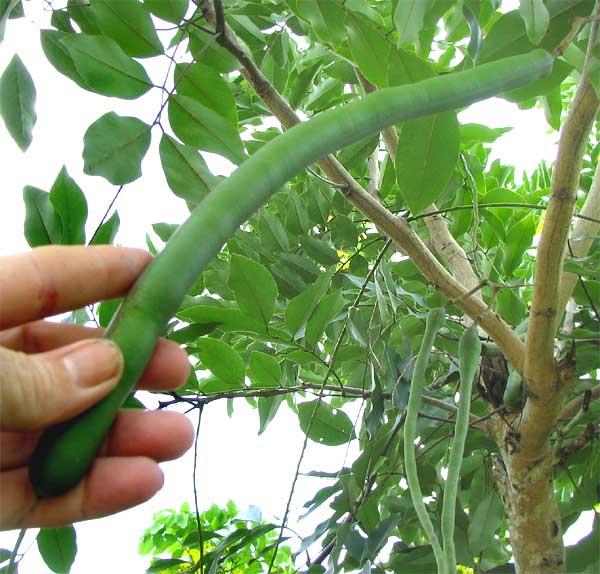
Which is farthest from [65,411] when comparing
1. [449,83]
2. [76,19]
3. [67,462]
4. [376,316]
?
[376,316]

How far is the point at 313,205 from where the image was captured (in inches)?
35.0

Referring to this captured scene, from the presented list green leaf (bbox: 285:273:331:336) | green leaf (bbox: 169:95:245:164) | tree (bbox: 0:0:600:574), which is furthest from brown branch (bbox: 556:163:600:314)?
green leaf (bbox: 169:95:245:164)

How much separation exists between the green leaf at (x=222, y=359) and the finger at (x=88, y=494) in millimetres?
242

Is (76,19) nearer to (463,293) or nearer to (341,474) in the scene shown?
(463,293)

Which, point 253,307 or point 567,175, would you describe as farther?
point 253,307

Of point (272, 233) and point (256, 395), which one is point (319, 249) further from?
point (256, 395)

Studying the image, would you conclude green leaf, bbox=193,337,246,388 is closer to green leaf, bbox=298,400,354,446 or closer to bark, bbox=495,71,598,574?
green leaf, bbox=298,400,354,446

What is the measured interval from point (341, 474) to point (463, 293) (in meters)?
0.27

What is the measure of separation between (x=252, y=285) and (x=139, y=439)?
0.23 m

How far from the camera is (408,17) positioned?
1.74 ft

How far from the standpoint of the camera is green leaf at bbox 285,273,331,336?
663 millimetres

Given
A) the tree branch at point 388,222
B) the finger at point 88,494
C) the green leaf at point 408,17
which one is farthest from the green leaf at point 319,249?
the finger at point 88,494

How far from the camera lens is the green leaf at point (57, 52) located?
0.62 meters

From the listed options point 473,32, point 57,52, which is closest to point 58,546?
point 57,52
